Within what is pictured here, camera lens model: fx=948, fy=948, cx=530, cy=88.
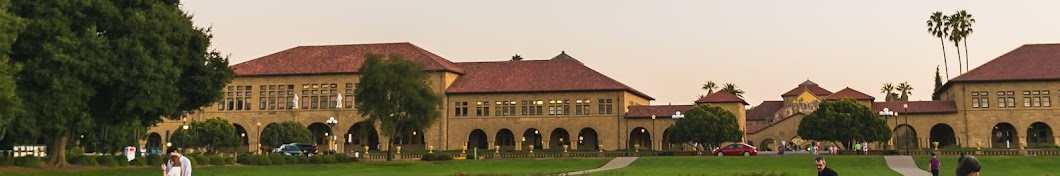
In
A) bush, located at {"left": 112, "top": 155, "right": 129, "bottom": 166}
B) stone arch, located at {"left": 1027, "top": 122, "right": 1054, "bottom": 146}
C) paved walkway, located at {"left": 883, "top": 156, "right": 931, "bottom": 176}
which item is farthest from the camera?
stone arch, located at {"left": 1027, "top": 122, "right": 1054, "bottom": 146}

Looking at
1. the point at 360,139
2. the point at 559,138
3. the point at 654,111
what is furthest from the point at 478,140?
the point at 654,111

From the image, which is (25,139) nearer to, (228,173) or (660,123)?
(228,173)

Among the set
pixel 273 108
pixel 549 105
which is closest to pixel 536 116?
pixel 549 105

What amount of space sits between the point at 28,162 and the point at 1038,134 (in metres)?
69.5

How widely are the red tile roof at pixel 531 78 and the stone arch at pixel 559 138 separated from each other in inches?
183

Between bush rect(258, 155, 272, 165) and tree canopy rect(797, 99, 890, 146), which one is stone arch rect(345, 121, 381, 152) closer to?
bush rect(258, 155, 272, 165)

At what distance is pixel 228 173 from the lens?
37219 millimetres

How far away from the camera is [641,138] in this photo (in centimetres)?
7919

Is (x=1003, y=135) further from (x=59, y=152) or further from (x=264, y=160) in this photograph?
(x=59, y=152)

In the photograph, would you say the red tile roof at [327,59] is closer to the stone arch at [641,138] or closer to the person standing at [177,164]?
the stone arch at [641,138]

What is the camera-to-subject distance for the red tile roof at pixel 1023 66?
70.7 m

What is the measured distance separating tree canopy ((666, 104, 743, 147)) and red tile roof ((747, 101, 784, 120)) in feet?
117

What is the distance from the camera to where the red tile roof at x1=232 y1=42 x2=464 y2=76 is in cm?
7888

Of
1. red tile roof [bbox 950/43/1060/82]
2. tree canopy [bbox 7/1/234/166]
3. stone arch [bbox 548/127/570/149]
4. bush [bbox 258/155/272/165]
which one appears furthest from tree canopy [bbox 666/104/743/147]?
tree canopy [bbox 7/1/234/166]
